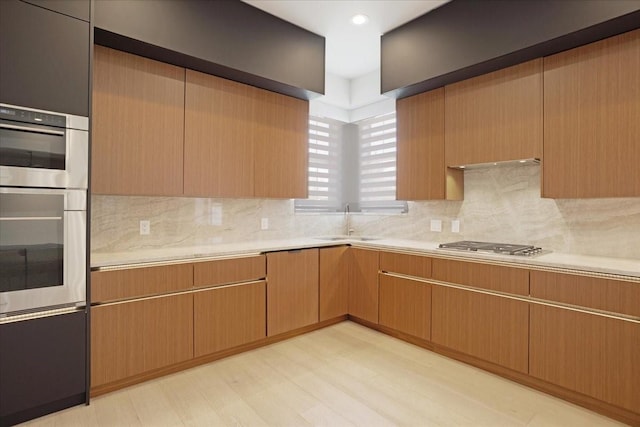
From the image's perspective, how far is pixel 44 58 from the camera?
1.96 meters

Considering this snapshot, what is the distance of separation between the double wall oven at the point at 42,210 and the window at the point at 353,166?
2.38 meters

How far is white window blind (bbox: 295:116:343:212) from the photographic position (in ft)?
14.1

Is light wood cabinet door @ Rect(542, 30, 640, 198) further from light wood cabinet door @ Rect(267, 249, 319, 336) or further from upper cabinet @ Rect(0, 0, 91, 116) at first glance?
upper cabinet @ Rect(0, 0, 91, 116)

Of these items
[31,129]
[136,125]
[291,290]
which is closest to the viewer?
[31,129]

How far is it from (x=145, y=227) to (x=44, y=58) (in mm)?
1371

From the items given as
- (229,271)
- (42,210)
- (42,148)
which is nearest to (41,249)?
(42,210)

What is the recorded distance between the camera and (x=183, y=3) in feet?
8.29

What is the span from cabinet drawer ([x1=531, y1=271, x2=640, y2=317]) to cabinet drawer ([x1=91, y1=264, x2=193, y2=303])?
2428mm

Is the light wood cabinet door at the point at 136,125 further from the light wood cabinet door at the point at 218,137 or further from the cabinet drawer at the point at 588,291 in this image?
the cabinet drawer at the point at 588,291

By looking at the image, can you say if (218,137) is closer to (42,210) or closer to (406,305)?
(42,210)

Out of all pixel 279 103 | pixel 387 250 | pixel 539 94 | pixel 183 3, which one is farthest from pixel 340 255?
pixel 183 3

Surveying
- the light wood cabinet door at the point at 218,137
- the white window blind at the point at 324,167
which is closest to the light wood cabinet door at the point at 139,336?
the light wood cabinet door at the point at 218,137

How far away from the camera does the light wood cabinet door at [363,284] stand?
3.40 metres

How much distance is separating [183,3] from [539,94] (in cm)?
266
